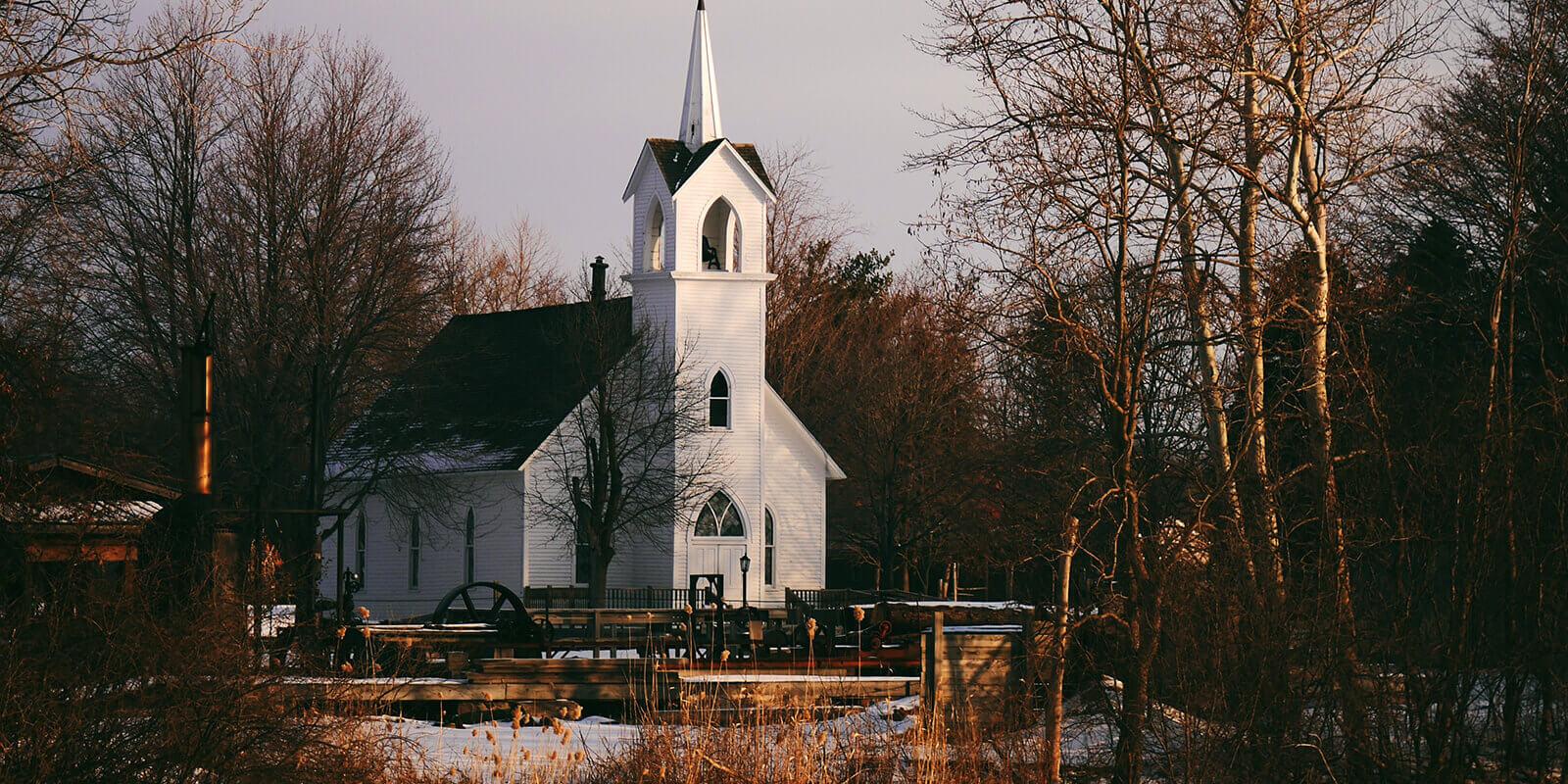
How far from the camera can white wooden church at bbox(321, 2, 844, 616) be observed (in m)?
48.3

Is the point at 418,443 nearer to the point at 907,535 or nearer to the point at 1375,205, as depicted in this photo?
the point at 907,535

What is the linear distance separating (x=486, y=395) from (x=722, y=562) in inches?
337

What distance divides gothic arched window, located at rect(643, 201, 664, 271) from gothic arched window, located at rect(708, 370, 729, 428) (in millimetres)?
3229

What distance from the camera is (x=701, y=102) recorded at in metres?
50.4

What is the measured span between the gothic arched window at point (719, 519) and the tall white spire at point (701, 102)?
9.12 m

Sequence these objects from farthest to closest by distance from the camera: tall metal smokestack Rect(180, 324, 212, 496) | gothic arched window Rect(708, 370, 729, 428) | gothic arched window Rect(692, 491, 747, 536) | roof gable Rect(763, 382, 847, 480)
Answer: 1. roof gable Rect(763, 382, 847, 480)
2. gothic arched window Rect(708, 370, 729, 428)
3. gothic arched window Rect(692, 491, 747, 536)
4. tall metal smokestack Rect(180, 324, 212, 496)

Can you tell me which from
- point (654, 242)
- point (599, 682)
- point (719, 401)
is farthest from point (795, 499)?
point (599, 682)

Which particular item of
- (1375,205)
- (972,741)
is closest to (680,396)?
(1375,205)

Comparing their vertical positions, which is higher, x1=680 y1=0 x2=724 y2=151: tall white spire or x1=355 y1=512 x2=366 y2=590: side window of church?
x1=680 y1=0 x2=724 y2=151: tall white spire

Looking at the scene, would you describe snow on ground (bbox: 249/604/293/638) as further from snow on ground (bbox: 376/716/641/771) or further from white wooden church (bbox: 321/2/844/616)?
white wooden church (bbox: 321/2/844/616)

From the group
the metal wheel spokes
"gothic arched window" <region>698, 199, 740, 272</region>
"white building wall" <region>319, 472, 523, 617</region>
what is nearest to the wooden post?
the metal wheel spokes

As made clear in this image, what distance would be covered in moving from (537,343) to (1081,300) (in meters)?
33.1

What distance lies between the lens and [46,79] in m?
12.7

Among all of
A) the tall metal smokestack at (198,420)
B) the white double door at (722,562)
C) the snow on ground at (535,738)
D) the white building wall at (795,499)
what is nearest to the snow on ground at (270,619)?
the snow on ground at (535,738)
